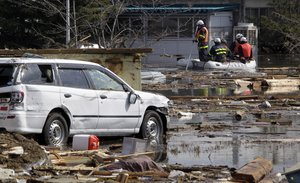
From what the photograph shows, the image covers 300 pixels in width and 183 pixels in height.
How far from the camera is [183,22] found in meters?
56.9

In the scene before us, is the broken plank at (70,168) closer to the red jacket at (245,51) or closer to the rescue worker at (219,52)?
the rescue worker at (219,52)

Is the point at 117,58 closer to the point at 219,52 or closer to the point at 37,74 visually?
the point at 37,74

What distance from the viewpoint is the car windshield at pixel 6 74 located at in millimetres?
13938

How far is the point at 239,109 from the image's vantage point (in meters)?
22.2

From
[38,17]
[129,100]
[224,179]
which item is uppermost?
[38,17]

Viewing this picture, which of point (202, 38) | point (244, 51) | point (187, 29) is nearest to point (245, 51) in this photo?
point (244, 51)

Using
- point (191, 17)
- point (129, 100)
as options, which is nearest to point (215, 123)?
point (129, 100)

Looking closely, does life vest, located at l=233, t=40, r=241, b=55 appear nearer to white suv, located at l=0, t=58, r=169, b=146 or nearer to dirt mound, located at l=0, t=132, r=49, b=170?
white suv, located at l=0, t=58, r=169, b=146

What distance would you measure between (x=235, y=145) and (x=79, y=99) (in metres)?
3.03

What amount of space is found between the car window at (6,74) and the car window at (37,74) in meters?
0.20

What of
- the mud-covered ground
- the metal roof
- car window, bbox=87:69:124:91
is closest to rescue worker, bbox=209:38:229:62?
the metal roof

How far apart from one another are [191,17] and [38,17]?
15.4 meters

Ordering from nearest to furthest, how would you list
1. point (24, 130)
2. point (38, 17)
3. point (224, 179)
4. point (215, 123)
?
point (224, 179)
point (24, 130)
point (215, 123)
point (38, 17)

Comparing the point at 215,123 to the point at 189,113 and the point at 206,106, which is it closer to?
the point at 189,113
